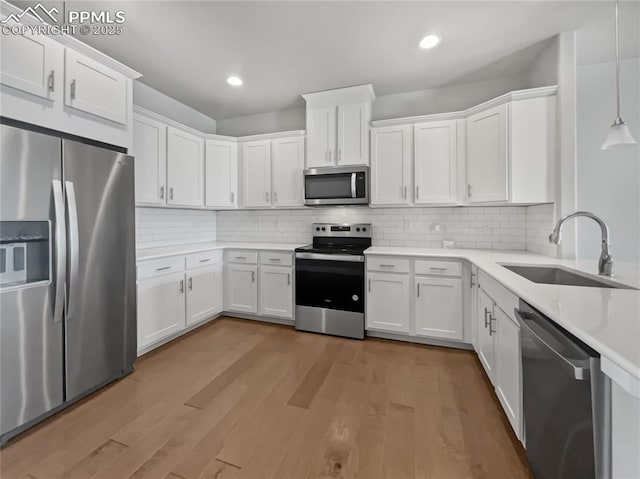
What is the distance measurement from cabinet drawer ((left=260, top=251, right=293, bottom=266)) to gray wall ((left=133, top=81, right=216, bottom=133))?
2.10 m

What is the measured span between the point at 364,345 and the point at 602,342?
2.30 metres

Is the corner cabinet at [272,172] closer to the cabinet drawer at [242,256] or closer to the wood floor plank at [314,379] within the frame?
the cabinet drawer at [242,256]

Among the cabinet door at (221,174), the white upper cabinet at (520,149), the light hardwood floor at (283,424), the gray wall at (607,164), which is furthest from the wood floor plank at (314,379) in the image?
the gray wall at (607,164)

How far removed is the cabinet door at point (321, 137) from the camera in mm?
3342

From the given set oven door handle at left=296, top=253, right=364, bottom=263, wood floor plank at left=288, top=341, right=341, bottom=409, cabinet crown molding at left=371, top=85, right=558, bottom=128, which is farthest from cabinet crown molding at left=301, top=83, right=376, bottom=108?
wood floor plank at left=288, top=341, right=341, bottom=409

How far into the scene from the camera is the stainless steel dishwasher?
832 millimetres

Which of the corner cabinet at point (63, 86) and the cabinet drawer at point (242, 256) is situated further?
the cabinet drawer at point (242, 256)

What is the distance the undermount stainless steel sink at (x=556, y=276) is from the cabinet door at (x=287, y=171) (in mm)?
2349

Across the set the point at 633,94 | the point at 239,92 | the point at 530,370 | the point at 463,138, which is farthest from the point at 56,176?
the point at 633,94

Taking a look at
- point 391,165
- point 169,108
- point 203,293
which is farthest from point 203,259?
point 391,165

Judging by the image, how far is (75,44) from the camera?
1.95 metres

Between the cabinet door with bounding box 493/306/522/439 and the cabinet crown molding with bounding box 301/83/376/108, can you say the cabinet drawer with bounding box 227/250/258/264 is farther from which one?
the cabinet door with bounding box 493/306/522/439

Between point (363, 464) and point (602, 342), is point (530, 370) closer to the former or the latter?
point (602, 342)

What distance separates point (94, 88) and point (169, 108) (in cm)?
158
